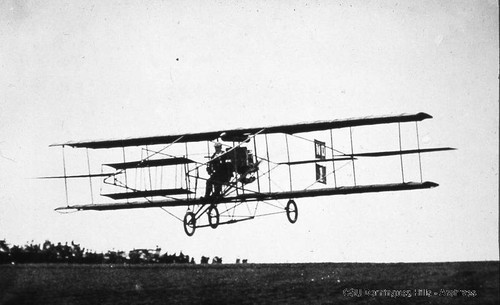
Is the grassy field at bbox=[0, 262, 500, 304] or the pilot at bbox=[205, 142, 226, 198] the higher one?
the pilot at bbox=[205, 142, 226, 198]

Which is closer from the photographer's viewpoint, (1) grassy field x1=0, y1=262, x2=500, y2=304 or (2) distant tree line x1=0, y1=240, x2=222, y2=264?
(1) grassy field x1=0, y1=262, x2=500, y2=304

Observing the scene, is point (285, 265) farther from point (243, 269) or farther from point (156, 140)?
point (156, 140)

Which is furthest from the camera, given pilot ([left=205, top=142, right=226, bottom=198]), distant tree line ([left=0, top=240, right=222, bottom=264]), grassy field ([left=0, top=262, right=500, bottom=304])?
distant tree line ([left=0, top=240, right=222, bottom=264])

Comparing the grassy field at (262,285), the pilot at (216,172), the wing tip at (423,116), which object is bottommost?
the grassy field at (262,285)

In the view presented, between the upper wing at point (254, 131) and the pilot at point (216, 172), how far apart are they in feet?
1.61

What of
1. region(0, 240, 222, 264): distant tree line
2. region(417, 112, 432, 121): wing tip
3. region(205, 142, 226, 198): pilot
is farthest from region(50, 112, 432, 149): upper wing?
region(0, 240, 222, 264): distant tree line

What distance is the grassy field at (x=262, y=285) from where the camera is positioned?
669 inches

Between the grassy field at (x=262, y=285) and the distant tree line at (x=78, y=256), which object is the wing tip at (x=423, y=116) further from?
the distant tree line at (x=78, y=256)

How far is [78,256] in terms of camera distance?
2936 centimetres

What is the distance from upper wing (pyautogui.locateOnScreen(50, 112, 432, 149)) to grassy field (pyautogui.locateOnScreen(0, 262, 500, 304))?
431 cm

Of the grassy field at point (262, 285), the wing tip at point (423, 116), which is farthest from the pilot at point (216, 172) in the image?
the wing tip at point (423, 116)

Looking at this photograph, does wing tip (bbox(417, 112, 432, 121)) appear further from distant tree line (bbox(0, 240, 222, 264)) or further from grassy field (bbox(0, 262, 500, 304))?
distant tree line (bbox(0, 240, 222, 264))

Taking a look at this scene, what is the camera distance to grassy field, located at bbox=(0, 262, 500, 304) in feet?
55.8

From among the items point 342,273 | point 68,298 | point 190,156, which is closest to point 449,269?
point 342,273
